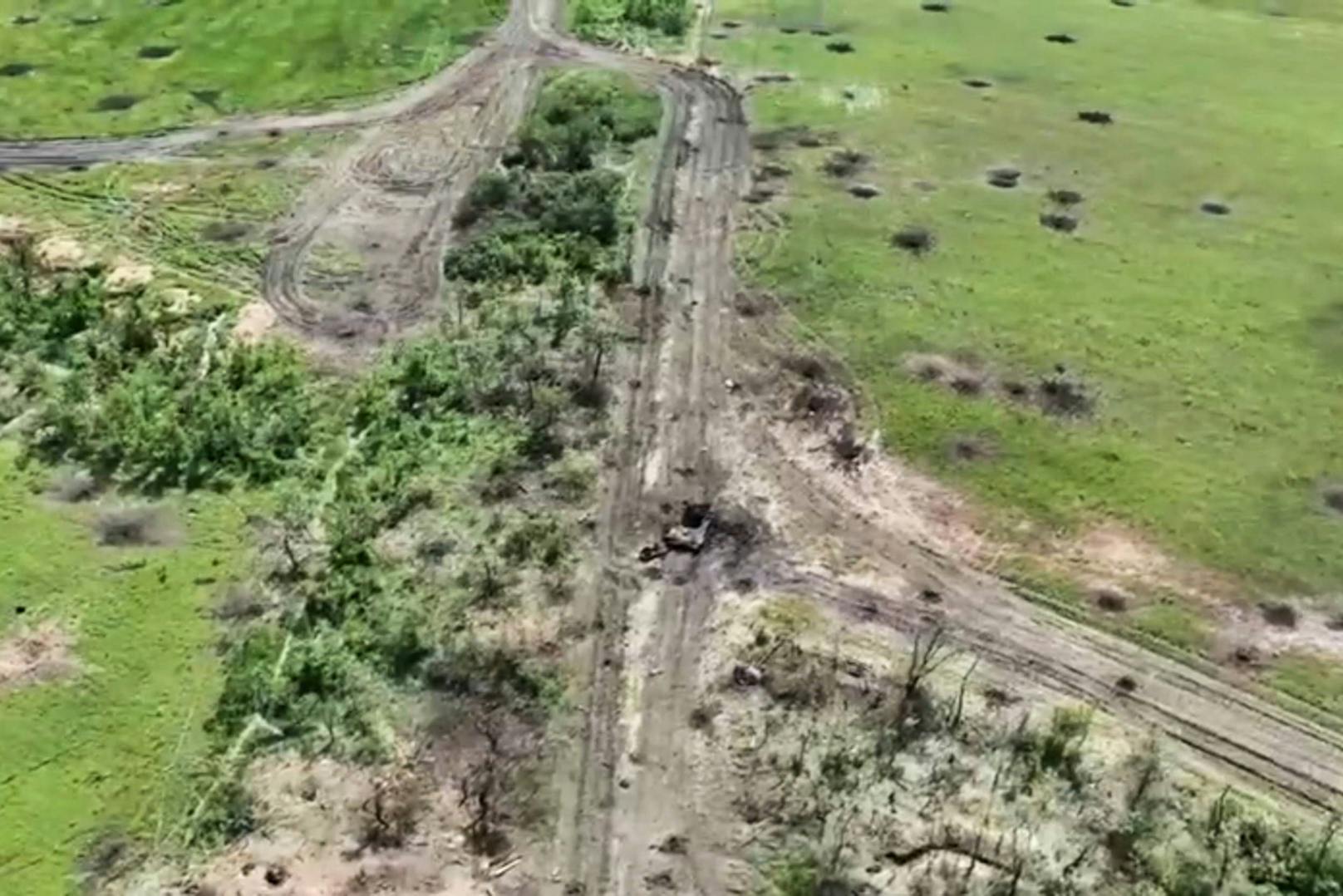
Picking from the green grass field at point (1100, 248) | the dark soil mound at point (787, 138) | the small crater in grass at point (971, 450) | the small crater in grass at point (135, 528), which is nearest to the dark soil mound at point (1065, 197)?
the green grass field at point (1100, 248)

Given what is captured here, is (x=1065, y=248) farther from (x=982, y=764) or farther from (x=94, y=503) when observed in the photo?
(x=94, y=503)

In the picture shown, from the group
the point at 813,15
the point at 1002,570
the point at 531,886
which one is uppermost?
the point at 813,15

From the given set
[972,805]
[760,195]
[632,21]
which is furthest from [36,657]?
[632,21]

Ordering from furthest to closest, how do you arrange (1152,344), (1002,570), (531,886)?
(1152,344)
(1002,570)
(531,886)

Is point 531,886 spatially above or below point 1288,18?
below

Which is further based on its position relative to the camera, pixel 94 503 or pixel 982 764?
pixel 94 503

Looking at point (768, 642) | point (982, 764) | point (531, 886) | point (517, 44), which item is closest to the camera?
point (531, 886)

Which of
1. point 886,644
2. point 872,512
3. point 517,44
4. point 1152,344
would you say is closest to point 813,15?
point 517,44
